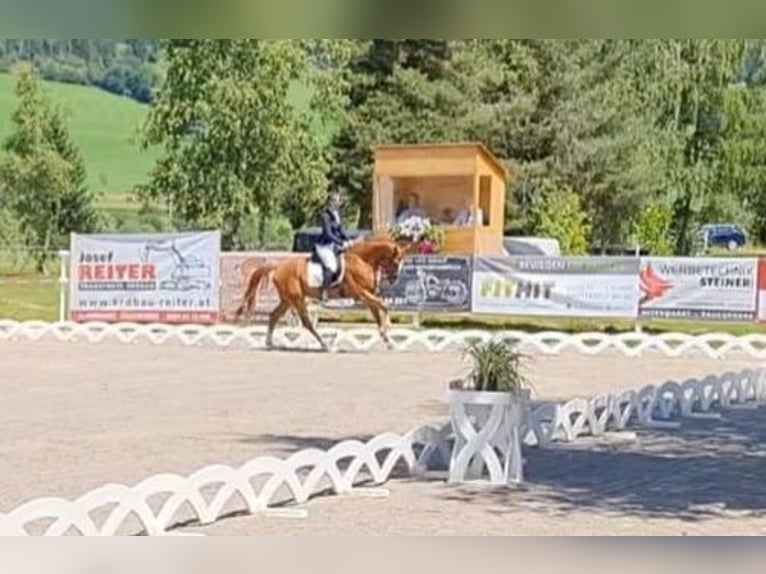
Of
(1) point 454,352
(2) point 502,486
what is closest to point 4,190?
(1) point 454,352

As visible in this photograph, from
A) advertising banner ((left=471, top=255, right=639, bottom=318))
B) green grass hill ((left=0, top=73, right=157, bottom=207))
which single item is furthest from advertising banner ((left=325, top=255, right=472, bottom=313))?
green grass hill ((left=0, top=73, right=157, bottom=207))

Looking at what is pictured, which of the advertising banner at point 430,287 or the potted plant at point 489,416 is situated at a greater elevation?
the advertising banner at point 430,287

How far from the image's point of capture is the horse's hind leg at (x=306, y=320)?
13.7 metres

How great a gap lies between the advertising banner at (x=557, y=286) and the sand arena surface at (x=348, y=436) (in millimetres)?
2207

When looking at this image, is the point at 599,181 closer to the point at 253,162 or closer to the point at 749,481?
the point at 253,162

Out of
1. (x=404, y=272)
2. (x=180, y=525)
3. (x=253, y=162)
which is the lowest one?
(x=180, y=525)

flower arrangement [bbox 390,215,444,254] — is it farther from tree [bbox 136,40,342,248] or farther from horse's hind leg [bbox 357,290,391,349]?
tree [bbox 136,40,342,248]

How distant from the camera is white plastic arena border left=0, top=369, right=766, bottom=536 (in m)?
4.07

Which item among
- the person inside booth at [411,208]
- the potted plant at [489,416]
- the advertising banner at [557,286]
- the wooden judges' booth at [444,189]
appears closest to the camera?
the potted plant at [489,416]

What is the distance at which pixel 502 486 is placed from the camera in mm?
5715

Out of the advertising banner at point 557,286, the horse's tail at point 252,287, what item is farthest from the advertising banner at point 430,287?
the horse's tail at point 252,287

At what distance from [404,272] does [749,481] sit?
9648 millimetres

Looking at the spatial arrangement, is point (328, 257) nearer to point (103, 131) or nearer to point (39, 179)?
point (39, 179)

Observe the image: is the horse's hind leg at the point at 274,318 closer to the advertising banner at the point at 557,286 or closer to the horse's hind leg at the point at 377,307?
the horse's hind leg at the point at 377,307
